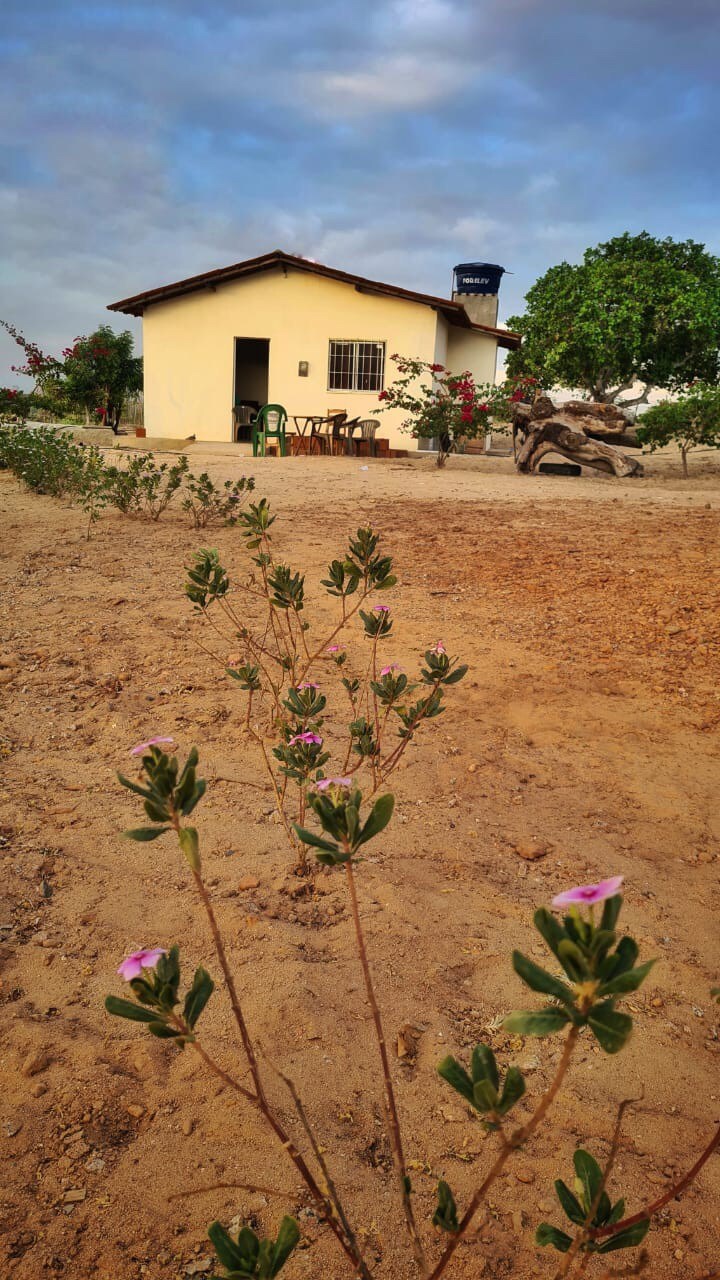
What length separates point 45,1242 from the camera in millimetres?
1287

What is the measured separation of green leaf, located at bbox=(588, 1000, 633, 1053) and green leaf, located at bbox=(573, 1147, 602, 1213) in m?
0.22

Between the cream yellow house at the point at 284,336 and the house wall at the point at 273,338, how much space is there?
0.02 meters

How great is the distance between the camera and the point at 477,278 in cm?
2231

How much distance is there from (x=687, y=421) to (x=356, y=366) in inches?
260

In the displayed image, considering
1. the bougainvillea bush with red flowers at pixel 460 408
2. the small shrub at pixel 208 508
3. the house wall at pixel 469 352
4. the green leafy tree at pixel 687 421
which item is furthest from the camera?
the house wall at pixel 469 352

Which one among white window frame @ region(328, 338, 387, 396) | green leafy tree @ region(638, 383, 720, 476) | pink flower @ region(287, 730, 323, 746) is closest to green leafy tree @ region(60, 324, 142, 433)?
white window frame @ region(328, 338, 387, 396)

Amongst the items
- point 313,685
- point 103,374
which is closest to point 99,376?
point 103,374

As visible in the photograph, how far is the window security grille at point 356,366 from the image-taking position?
646 inches

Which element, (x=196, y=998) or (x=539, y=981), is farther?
(x=196, y=998)

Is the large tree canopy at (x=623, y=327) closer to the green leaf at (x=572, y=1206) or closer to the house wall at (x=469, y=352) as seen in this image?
the house wall at (x=469, y=352)

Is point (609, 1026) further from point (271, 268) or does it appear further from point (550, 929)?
point (271, 268)

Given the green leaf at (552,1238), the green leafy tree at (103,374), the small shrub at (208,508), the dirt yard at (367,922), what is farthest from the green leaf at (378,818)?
the green leafy tree at (103,374)

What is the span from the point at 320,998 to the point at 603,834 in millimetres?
1195

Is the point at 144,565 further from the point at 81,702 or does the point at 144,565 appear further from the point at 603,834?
the point at 603,834
